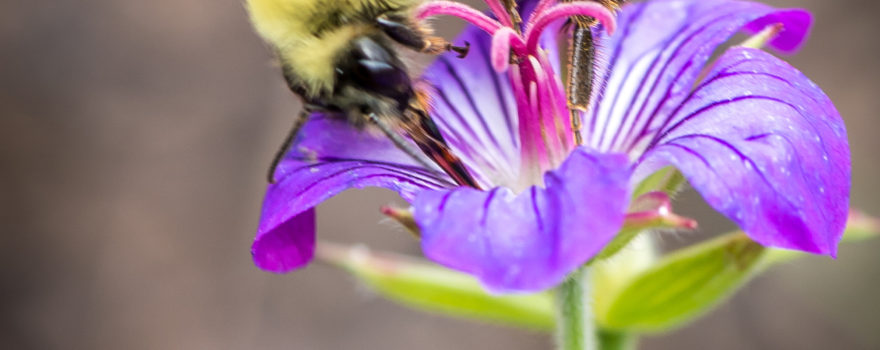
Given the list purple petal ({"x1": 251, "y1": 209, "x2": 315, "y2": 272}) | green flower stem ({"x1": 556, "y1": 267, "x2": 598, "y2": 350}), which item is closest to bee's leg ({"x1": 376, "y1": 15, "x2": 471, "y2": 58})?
purple petal ({"x1": 251, "y1": 209, "x2": 315, "y2": 272})

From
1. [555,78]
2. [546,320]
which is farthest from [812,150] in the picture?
[546,320]

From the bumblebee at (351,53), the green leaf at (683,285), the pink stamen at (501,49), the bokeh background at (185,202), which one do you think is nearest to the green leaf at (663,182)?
the green leaf at (683,285)

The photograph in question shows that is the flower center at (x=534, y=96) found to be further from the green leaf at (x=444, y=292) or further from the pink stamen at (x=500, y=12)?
the green leaf at (x=444, y=292)

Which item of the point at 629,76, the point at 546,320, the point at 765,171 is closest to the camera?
the point at 765,171

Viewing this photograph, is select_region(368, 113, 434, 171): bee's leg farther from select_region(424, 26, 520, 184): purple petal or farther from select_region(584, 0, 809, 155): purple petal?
select_region(584, 0, 809, 155): purple petal

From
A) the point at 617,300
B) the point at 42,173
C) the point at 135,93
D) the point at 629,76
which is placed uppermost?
the point at 629,76

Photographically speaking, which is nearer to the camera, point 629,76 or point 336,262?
point 629,76

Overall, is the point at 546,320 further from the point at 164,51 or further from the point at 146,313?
the point at 164,51
